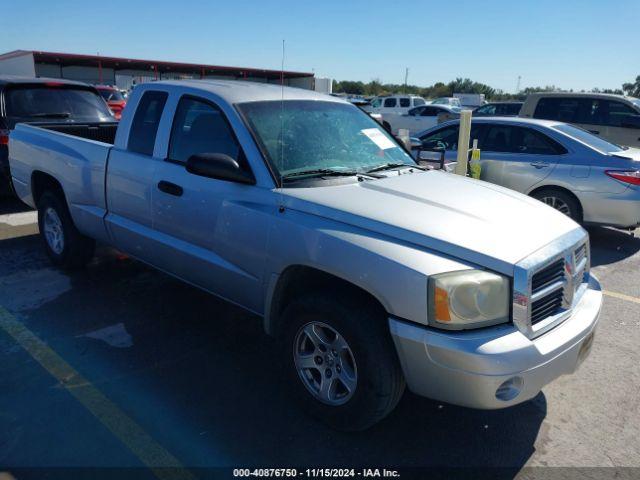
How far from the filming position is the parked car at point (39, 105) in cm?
734

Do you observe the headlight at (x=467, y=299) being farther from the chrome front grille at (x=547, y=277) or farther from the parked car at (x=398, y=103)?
the parked car at (x=398, y=103)

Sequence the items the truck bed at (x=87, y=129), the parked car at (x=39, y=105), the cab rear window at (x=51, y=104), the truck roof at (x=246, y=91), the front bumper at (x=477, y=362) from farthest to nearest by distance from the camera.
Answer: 1. the cab rear window at (x=51, y=104)
2. the parked car at (x=39, y=105)
3. the truck bed at (x=87, y=129)
4. the truck roof at (x=246, y=91)
5. the front bumper at (x=477, y=362)

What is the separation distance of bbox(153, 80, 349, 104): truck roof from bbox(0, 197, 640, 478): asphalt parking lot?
1793 millimetres

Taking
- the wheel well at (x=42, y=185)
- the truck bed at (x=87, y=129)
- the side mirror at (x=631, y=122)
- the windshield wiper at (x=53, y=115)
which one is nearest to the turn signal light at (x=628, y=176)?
the side mirror at (x=631, y=122)

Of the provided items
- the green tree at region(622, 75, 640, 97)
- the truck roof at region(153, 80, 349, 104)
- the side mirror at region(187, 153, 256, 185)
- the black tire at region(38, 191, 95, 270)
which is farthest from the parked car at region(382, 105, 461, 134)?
the green tree at region(622, 75, 640, 97)

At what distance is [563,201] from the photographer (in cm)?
695

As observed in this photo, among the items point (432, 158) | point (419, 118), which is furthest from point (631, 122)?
point (419, 118)

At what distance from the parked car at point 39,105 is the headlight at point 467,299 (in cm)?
653

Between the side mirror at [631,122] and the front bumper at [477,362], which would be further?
the side mirror at [631,122]

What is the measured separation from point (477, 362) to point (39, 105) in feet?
24.4

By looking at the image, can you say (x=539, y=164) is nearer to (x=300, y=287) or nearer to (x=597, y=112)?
(x=597, y=112)

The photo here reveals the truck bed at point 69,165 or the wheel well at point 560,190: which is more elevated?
the truck bed at point 69,165

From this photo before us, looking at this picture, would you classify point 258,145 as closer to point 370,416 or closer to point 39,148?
point 370,416

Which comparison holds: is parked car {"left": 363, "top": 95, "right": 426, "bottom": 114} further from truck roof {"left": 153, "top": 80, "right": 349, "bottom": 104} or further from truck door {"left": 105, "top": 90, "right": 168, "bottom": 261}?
truck door {"left": 105, "top": 90, "right": 168, "bottom": 261}
